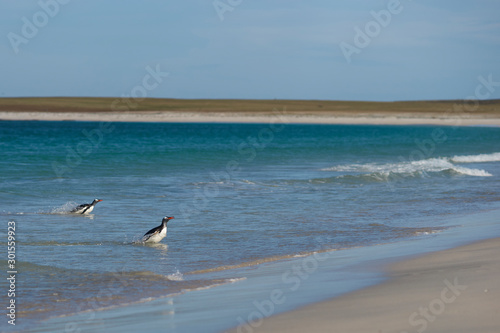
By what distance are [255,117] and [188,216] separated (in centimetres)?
11169

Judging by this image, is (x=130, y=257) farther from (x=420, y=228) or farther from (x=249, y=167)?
(x=249, y=167)

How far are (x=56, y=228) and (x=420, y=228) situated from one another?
21.5 feet

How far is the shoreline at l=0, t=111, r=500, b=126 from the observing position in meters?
112

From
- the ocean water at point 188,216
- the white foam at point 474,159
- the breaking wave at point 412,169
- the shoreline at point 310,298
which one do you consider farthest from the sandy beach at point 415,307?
the white foam at point 474,159

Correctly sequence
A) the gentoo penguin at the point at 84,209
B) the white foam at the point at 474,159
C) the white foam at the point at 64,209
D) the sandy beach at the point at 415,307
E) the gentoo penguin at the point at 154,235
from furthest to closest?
the white foam at the point at 474,159, the white foam at the point at 64,209, the gentoo penguin at the point at 84,209, the gentoo penguin at the point at 154,235, the sandy beach at the point at 415,307

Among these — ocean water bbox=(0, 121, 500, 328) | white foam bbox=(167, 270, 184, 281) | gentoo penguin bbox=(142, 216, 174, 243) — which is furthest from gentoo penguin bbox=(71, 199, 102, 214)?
white foam bbox=(167, 270, 184, 281)

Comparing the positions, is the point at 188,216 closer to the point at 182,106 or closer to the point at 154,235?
the point at 154,235

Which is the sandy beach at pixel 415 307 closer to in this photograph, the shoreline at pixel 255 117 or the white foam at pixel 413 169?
the white foam at pixel 413 169

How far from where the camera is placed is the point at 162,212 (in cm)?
1498

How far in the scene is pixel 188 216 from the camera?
14336 millimetres

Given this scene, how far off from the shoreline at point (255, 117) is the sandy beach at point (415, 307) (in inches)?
3953

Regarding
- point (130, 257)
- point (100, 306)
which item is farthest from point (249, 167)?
point (100, 306)

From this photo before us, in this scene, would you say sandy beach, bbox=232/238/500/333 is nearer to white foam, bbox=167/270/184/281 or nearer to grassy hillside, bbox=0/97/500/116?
white foam, bbox=167/270/184/281

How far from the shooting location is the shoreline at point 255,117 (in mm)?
112006
